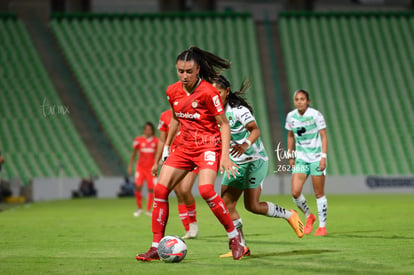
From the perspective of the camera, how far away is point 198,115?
7648 mm

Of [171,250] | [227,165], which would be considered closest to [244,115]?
[227,165]

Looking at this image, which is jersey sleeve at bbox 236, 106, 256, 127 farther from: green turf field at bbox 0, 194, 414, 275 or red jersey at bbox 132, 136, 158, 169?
red jersey at bbox 132, 136, 158, 169

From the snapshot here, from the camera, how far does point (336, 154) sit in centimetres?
2925

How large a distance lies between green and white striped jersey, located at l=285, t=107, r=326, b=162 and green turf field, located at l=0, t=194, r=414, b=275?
1.27 metres

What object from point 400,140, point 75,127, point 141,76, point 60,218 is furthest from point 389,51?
point 60,218

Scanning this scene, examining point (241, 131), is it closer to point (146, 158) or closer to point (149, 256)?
point (149, 256)

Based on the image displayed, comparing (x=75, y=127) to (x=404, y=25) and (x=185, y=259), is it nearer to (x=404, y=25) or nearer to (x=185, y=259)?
(x=404, y=25)

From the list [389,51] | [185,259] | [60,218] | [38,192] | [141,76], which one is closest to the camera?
[185,259]

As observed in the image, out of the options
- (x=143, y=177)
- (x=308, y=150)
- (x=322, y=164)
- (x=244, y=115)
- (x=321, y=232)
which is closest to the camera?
(x=244, y=115)

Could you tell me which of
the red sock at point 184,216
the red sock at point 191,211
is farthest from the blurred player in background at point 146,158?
the red sock at point 191,211

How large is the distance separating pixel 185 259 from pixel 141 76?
78.0ft

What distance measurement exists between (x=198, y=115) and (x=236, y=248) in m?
1.46

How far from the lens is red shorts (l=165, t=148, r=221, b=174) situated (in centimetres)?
764

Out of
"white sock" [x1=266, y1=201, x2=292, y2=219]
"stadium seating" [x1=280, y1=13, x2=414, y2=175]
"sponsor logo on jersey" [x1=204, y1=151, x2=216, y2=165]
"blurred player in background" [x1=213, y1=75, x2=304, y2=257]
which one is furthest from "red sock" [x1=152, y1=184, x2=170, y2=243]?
"stadium seating" [x1=280, y1=13, x2=414, y2=175]
